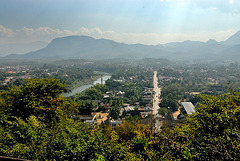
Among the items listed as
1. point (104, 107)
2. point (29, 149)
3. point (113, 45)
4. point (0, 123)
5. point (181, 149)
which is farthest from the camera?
point (113, 45)

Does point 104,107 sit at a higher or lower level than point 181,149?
lower

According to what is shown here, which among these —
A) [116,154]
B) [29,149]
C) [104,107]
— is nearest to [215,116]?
[116,154]

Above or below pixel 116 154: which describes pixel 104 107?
below

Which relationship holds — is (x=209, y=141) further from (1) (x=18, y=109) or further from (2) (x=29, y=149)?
(1) (x=18, y=109)

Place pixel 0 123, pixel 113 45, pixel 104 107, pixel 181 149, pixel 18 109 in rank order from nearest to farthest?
pixel 181 149
pixel 0 123
pixel 18 109
pixel 104 107
pixel 113 45

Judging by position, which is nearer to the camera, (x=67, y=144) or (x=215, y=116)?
(x=67, y=144)

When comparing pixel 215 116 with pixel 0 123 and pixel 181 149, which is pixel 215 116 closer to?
pixel 181 149

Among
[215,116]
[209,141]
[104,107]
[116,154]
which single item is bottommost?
[104,107]

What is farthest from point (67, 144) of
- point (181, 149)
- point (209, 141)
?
point (209, 141)

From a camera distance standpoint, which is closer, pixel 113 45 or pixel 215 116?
pixel 215 116
